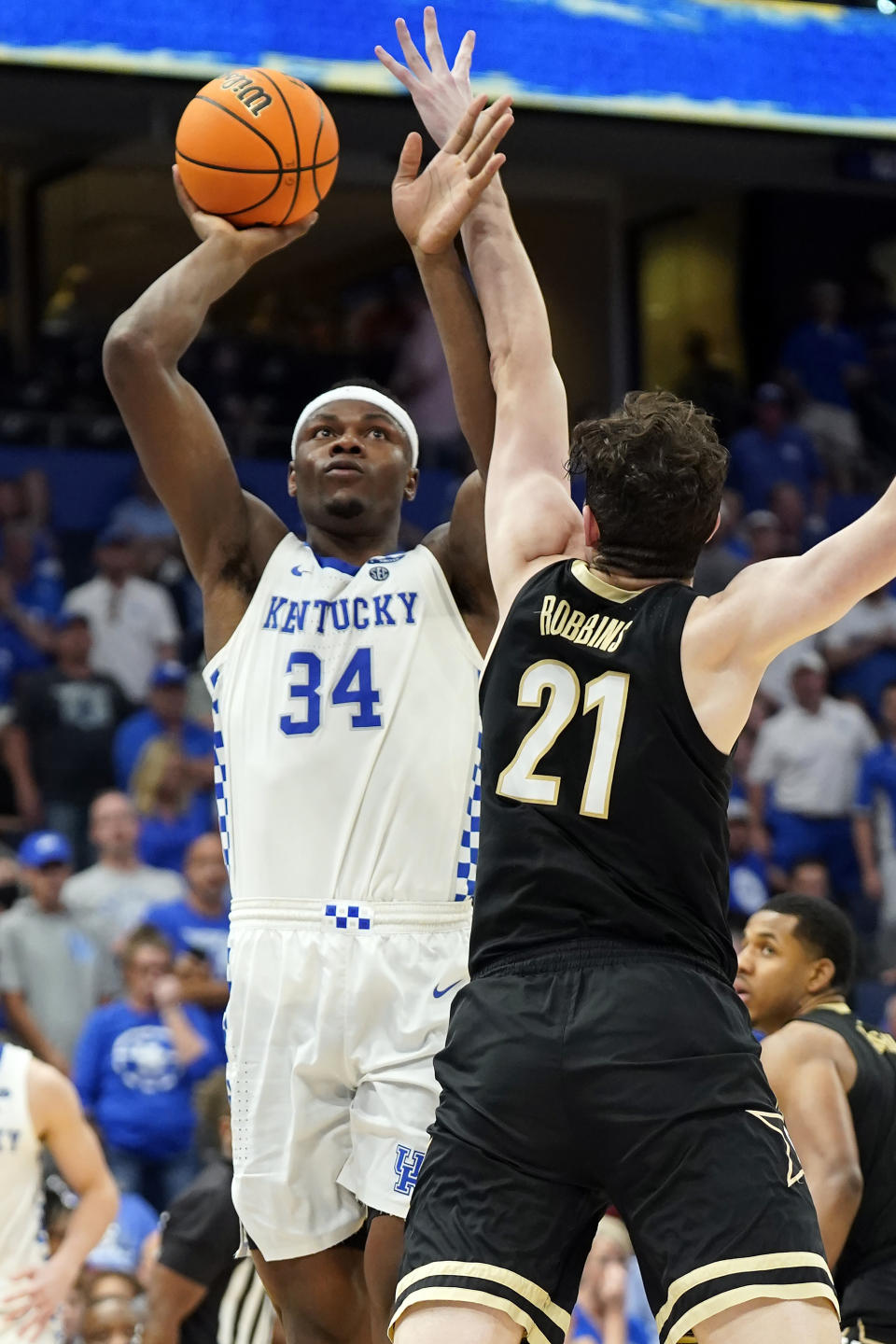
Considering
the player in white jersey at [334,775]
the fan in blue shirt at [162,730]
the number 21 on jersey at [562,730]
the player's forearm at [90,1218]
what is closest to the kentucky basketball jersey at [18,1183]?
the player's forearm at [90,1218]

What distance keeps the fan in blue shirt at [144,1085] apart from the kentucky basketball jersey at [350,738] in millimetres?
4496

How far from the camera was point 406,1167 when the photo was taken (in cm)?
408

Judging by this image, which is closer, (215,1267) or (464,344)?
(464,344)

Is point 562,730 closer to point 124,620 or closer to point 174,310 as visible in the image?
point 174,310

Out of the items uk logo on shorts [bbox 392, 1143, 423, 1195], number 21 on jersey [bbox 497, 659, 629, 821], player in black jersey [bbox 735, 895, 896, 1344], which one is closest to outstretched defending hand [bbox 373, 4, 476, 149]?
number 21 on jersey [bbox 497, 659, 629, 821]

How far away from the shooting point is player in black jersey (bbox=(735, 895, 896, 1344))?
193 inches

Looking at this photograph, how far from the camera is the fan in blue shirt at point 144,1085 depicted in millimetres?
8617

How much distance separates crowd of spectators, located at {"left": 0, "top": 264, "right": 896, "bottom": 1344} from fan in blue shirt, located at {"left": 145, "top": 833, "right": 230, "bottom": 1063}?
0.01 m

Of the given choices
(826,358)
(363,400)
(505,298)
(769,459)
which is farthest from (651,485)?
(826,358)

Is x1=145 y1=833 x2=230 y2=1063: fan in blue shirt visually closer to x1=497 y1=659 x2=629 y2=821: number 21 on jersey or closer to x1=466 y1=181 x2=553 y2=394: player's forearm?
x1=466 y1=181 x2=553 y2=394: player's forearm

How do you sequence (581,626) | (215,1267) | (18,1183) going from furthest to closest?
1. (215,1267)
2. (18,1183)
3. (581,626)

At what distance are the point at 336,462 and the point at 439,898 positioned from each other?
1040 millimetres

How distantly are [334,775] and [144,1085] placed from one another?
4.77 m

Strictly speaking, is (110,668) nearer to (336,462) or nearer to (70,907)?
(70,907)
